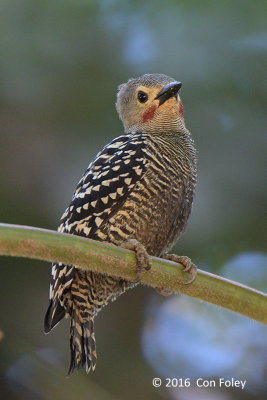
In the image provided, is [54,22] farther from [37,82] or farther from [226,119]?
[226,119]

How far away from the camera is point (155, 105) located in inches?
122

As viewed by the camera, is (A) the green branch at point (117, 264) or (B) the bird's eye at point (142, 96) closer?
(A) the green branch at point (117, 264)

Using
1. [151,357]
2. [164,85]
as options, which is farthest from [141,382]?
[164,85]

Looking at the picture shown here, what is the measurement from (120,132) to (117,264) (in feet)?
6.02

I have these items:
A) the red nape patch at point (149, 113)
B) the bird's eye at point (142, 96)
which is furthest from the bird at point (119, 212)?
the bird's eye at point (142, 96)

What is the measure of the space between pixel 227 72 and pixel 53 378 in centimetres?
190

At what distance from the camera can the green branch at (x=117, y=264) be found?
159 cm

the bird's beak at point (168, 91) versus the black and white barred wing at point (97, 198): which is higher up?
the bird's beak at point (168, 91)

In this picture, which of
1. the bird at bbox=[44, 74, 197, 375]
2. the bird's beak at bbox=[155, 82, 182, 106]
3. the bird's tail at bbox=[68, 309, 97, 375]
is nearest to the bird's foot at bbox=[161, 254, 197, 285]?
the bird at bbox=[44, 74, 197, 375]

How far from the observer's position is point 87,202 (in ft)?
8.57

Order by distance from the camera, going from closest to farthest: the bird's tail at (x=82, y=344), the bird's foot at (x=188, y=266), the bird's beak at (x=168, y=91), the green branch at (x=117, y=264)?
the green branch at (x=117, y=264)
the bird's foot at (x=188, y=266)
the bird's tail at (x=82, y=344)
the bird's beak at (x=168, y=91)

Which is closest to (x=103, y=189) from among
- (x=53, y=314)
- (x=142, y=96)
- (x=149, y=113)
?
(x=53, y=314)

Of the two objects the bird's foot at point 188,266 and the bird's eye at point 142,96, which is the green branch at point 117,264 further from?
the bird's eye at point 142,96

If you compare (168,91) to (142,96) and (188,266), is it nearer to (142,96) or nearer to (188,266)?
(142,96)
